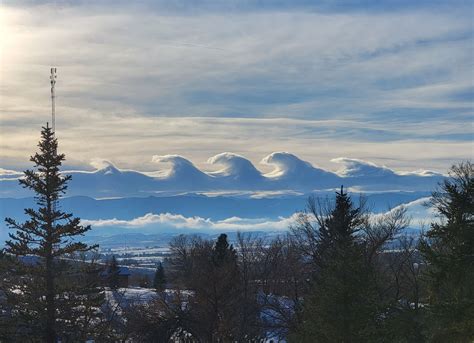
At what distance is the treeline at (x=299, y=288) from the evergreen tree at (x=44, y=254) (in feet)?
0.18

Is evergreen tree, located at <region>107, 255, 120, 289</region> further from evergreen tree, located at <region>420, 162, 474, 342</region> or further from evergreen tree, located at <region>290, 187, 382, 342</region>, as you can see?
evergreen tree, located at <region>420, 162, 474, 342</region>

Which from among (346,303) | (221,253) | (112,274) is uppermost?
(221,253)

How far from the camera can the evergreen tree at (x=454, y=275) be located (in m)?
22.4

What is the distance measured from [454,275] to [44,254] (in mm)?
21710

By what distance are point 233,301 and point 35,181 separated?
57.1 ft

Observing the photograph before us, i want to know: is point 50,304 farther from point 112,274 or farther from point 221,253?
point 112,274

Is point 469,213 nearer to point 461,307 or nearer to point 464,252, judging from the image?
point 464,252

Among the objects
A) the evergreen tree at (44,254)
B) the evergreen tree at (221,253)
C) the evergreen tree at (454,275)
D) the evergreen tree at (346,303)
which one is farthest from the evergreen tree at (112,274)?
the evergreen tree at (454,275)

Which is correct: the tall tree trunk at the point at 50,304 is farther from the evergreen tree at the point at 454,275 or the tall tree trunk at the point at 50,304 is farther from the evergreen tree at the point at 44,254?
the evergreen tree at the point at 454,275

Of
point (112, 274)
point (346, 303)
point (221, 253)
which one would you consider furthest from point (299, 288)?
point (346, 303)

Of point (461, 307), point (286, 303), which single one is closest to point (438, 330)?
point (461, 307)

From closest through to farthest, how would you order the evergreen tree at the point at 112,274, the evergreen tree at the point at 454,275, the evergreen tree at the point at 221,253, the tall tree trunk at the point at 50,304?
the evergreen tree at the point at 454,275 → the tall tree trunk at the point at 50,304 → the evergreen tree at the point at 221,253 → the evergreen tree at the point at 112,274

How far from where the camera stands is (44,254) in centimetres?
3469

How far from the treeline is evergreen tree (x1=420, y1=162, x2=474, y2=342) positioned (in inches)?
1.5
